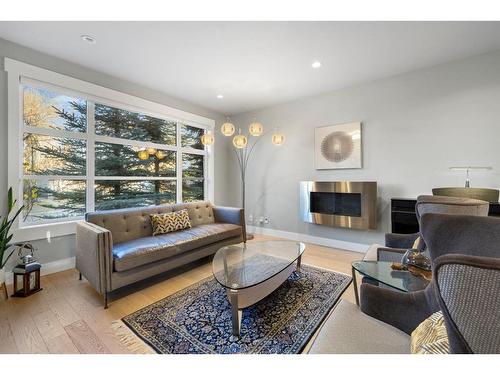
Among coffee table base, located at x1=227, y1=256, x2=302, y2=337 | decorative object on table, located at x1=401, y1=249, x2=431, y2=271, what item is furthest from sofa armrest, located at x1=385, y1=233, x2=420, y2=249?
coffee table base, located at x1=227, y1=256, x2=302, y2=337

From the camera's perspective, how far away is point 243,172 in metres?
4.48

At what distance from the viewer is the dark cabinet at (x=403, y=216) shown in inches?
107

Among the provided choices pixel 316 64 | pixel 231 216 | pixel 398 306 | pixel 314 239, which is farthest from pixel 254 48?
pixel 314 239

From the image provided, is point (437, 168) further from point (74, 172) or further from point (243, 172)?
point (74, 172)

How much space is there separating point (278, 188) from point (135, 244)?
273 cm

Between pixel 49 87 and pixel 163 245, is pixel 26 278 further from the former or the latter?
pixel 49 87

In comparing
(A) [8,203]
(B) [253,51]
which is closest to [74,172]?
(A) [8,203]

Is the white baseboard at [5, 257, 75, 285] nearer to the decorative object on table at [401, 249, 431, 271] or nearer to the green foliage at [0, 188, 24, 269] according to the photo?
the green foliage at [0, 188, 24, 269]

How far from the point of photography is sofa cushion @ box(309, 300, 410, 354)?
880 mm

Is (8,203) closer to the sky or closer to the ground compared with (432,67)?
closer to the ground

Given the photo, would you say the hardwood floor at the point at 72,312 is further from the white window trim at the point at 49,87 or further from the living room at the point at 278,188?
the white window trim at the point at 49,87

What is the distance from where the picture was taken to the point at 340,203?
135 inches

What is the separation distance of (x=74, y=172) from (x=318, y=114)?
3.81 metres
